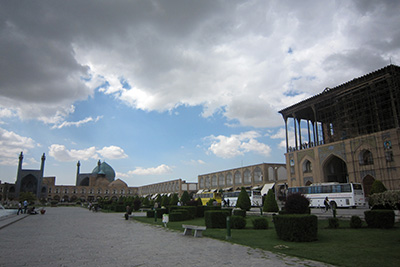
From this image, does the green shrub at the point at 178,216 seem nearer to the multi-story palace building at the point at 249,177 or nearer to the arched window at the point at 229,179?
the multi-story palace building at the point at 249,177

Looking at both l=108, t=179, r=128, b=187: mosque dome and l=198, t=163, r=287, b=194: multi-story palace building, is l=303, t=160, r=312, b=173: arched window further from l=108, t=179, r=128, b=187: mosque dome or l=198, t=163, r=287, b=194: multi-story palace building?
l=108, t=179, r=128, b=187: mosque dome

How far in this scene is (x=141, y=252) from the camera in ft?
23.8

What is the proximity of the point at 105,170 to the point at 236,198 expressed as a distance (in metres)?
67.4

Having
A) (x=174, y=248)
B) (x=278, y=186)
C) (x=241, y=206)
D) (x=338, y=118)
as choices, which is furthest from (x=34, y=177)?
(x=174, y=248)

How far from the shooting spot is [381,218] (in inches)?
425

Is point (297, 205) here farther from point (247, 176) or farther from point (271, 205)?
point (247, 176)

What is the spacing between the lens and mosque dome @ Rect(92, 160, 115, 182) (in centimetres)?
9025

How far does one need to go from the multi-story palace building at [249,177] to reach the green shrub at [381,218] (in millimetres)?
31501

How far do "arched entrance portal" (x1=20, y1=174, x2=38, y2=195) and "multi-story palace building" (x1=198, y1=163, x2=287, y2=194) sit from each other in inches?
1877

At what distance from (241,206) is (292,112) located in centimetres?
1904

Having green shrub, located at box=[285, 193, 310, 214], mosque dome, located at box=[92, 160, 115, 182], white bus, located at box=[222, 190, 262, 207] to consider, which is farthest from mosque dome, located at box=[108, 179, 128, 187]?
green shrub, located at box=[285, 193, 310, 214]

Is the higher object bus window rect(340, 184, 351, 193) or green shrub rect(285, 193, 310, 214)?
bus window rect(340, 184, 351, 193)

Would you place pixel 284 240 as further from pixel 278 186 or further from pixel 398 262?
pixel 278 186

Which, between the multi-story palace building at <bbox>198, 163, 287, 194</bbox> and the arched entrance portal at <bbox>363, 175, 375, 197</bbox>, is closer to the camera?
the arched entrance portal at <bbox>363, 175, 375, 197</bbox>
